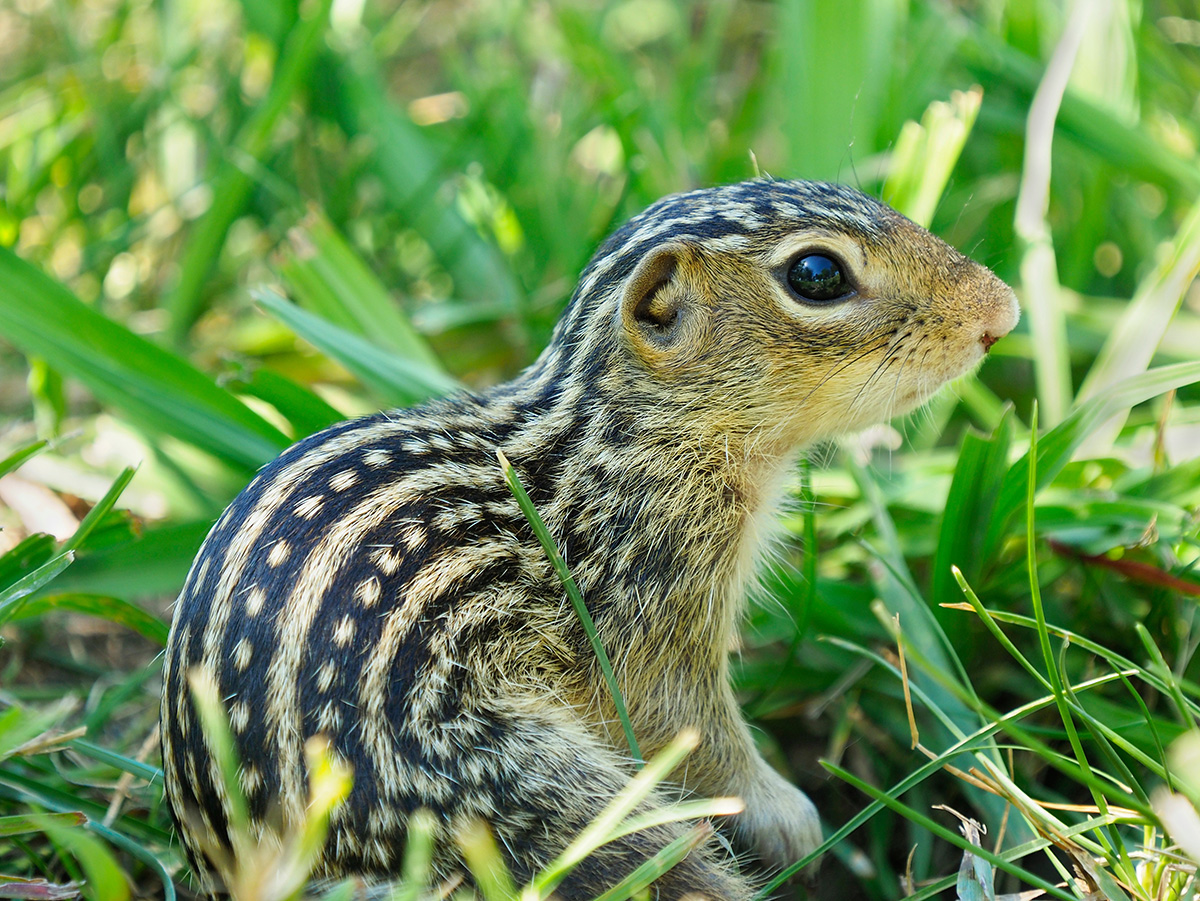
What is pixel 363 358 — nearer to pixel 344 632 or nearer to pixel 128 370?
pixel 128 370

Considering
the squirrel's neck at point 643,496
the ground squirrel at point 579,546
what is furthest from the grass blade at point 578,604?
the squirrel's neck at point 643,496

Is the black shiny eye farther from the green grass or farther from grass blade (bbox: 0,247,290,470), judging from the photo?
grass blade (bbox: 0,247,290,470)

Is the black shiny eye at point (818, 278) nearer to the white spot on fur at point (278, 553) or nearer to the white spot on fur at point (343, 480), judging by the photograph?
the white spot on fur at point (343, 480)

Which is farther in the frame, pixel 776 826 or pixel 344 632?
pixel 776 826

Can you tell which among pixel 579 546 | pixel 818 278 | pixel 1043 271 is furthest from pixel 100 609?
pixel 1043 271

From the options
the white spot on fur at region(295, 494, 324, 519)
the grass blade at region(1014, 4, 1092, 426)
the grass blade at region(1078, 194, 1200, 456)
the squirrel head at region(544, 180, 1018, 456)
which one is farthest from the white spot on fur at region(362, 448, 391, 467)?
the grass blade at region(1014, 4, 1092, 426)
